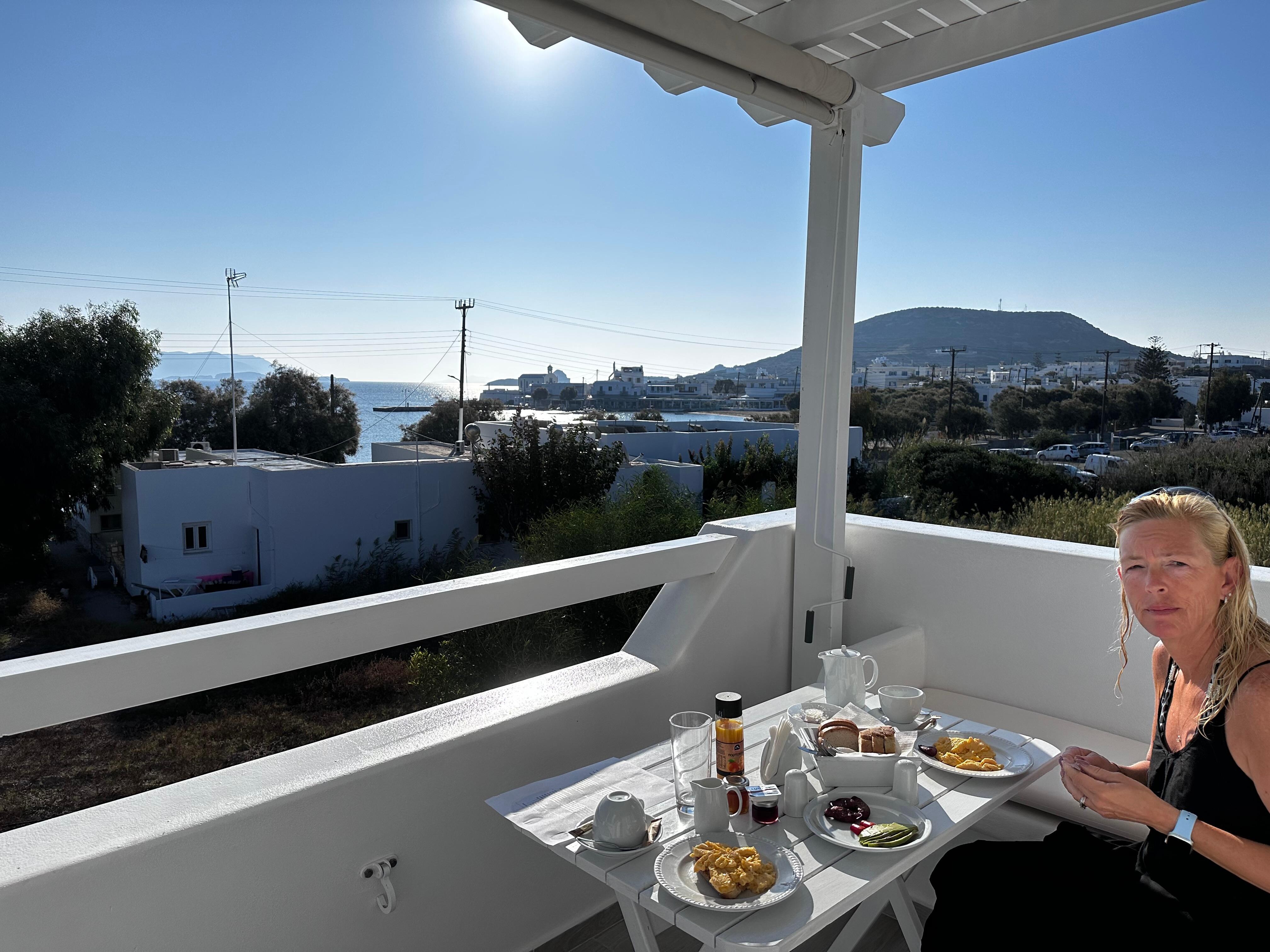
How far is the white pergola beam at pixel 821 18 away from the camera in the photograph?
7.08ft

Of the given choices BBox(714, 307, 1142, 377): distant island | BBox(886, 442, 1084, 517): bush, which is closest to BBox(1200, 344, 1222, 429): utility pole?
BBox(714, 307, 1142, 377): distant island

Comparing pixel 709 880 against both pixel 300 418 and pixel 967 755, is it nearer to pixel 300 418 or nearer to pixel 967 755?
pixel 967 755

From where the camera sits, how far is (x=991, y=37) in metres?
2.32

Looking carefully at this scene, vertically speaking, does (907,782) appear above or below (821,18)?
below

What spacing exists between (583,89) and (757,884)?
36.2 m

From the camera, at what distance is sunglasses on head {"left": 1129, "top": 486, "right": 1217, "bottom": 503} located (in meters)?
1.40

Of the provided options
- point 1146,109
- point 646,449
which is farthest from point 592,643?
point 1146,109

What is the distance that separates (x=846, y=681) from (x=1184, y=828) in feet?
2.19

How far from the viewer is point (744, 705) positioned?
2.72 m

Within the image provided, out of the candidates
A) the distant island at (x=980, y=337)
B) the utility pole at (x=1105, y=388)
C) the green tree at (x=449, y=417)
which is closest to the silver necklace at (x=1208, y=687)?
the distant island at (x=980, y=337)

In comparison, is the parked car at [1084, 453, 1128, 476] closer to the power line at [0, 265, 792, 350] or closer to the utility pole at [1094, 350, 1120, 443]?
the utility pole at [1094, 350, 1120, 443]

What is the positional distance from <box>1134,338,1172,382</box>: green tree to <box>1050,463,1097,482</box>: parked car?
5.29 feet

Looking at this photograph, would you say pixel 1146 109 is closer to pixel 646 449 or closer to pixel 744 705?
pixel 646 449

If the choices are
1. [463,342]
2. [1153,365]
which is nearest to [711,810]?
[1153,365]
